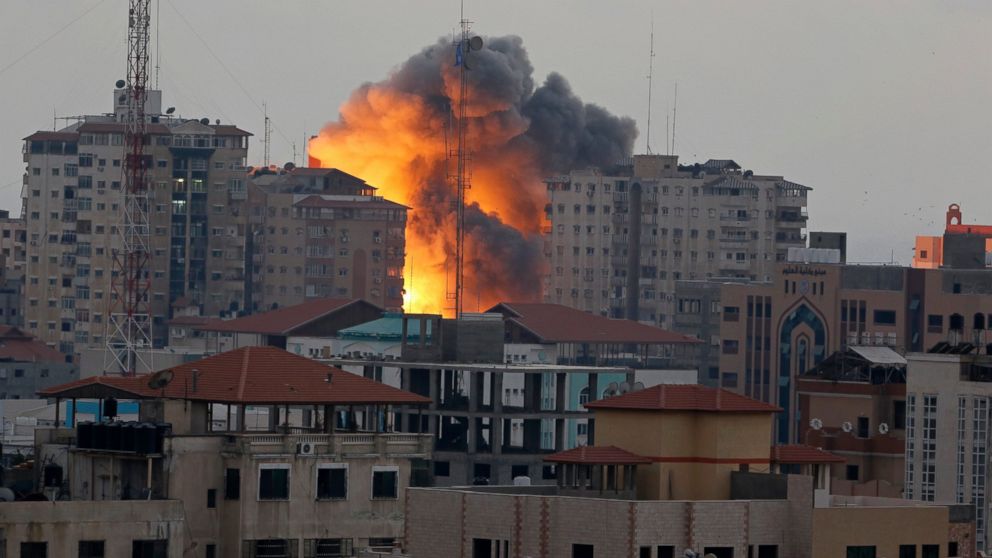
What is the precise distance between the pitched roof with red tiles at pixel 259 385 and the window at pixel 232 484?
2107mm

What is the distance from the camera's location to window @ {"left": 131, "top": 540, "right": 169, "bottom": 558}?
76.9m

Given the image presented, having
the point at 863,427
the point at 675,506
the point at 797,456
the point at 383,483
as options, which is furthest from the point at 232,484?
the point at 863,427

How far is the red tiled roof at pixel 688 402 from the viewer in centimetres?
7700

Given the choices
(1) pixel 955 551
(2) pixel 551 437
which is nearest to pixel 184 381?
(1) pixel 955 551

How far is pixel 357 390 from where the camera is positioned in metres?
84.9

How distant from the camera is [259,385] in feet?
275

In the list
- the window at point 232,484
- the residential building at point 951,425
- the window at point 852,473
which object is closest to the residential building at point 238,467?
the window at point 232,484

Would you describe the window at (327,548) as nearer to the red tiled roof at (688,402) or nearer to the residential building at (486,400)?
the red tiled roof at (688,402)

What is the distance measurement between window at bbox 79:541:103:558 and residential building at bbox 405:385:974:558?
24.6ft

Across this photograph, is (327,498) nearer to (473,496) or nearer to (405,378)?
(473,496)

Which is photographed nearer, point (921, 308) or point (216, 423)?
point (216, 423)

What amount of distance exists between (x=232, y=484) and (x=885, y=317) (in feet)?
392

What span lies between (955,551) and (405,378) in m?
64.5

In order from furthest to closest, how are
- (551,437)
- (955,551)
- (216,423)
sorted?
1. (551,437)
2. (216,423)
3. (955,551)
